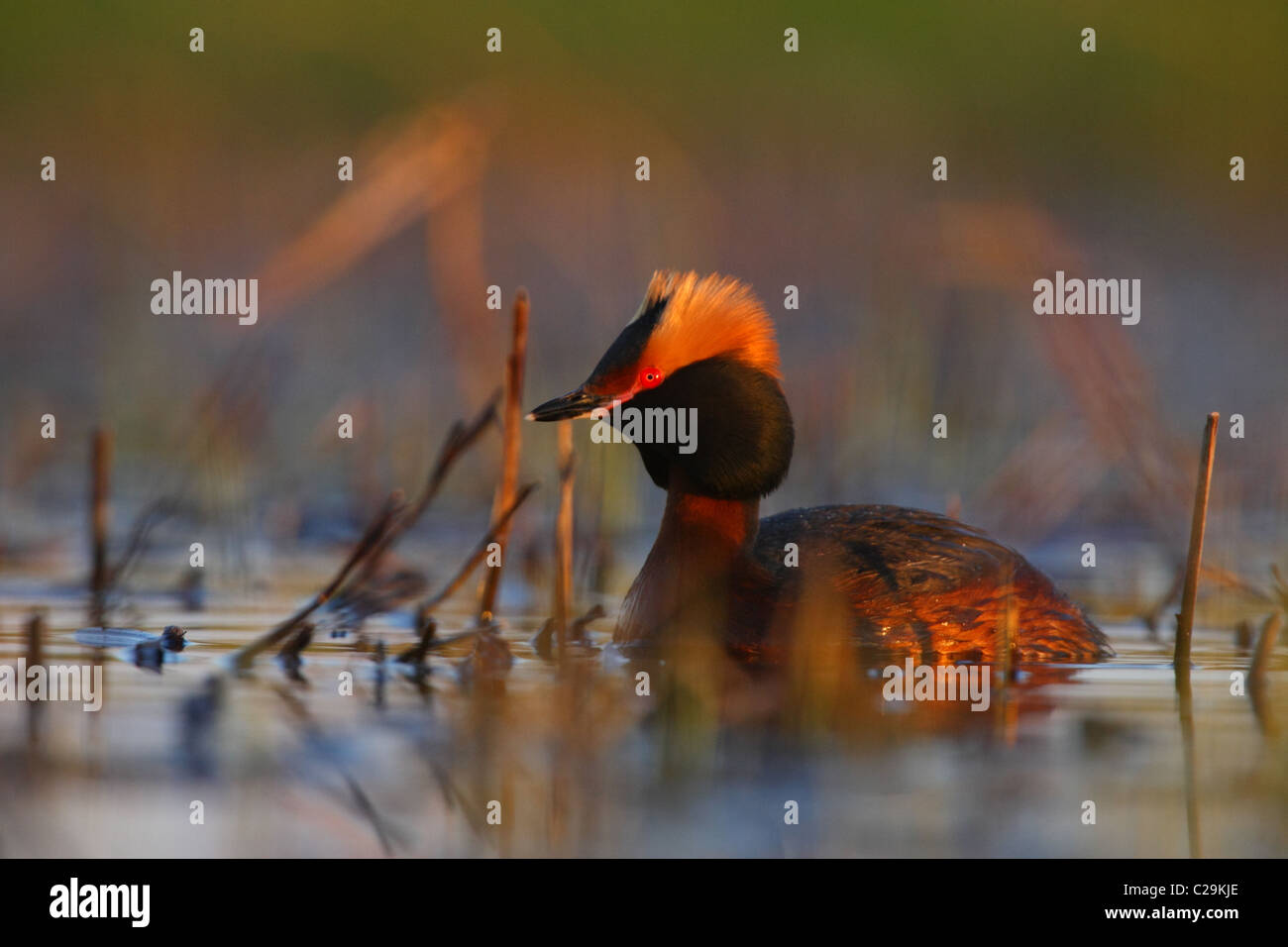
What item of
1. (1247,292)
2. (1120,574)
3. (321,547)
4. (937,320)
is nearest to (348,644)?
(321,547)

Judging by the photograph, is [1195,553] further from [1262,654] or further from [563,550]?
[563,550]

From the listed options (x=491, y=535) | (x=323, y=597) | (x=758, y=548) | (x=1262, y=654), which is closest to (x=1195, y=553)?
(x=1262, y=654)

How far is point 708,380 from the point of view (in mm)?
8102

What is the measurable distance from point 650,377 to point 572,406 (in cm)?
41

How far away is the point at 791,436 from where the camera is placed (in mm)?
8258

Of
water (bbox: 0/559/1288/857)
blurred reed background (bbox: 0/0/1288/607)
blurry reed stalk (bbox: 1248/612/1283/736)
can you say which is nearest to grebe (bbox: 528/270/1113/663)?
water (bbox: 0/559/1288/857)

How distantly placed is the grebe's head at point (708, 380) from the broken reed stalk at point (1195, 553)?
1.89 m

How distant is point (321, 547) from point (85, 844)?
5.43 meters

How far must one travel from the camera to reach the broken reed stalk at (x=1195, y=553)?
6.99 metres

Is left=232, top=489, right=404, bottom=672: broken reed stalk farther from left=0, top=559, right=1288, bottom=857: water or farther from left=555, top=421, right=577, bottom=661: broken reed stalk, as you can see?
left=555, top=421, right=577, bottom=661: broken reed stalk

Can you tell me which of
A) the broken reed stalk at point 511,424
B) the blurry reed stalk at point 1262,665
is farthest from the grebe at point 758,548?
the blurry reed stalk at point 1262,665

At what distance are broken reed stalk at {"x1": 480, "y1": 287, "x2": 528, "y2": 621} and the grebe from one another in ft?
0.76

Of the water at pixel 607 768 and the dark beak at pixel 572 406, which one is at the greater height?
the dark beak at pixel 572 406

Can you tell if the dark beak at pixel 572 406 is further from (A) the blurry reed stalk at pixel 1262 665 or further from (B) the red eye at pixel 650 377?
(A) the blurry reed stalk at pixel 1262 665
